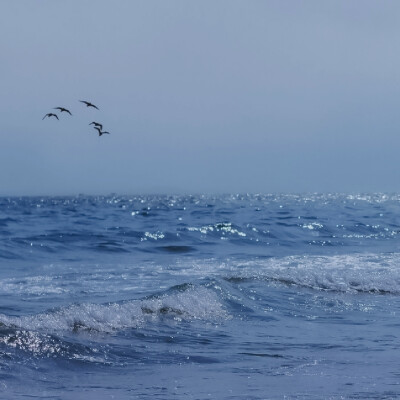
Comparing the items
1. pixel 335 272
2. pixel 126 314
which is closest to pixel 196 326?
pixel 126 314

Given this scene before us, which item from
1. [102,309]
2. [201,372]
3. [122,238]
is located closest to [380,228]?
[122,238]

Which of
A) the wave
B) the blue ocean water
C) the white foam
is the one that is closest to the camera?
the blue ocean water

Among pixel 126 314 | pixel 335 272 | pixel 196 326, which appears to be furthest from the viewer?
pixel 335 272

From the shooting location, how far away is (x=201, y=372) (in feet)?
24.5

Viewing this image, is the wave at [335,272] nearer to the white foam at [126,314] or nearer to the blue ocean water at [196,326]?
the blue ocean water at [196,326]

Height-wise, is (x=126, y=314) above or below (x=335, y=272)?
below

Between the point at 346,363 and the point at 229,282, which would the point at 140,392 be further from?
the point at 229,282

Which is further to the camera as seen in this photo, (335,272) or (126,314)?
(335,272)

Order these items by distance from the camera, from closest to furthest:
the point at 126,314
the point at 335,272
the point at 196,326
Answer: the point at 196,326 → the point at 126,314 → the point at 335,272

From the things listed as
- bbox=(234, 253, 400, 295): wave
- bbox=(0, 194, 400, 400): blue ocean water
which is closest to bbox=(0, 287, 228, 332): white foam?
bbox=(0, 194, 400, 400): blue ocean water

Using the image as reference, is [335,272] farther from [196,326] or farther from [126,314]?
[126,314]

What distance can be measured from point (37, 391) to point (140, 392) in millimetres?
842

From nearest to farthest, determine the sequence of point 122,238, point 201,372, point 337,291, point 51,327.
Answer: point 201,372
point 51,327
point 337,291
point 122,238

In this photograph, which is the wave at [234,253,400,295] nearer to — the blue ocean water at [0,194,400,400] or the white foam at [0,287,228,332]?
the blue ocean water at [0,194,400,400]
